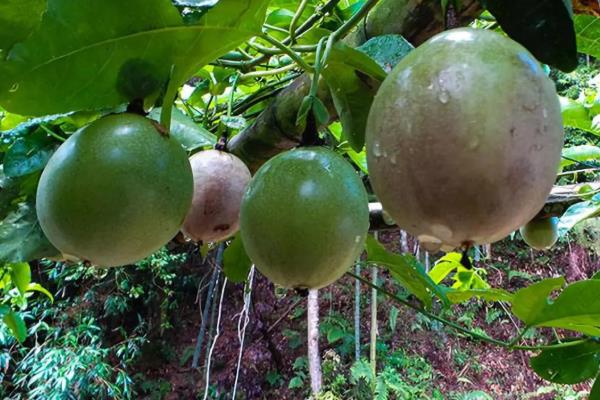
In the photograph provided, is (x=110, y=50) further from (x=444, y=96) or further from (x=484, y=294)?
(x=484, y=294)

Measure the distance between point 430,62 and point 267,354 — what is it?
5.12m

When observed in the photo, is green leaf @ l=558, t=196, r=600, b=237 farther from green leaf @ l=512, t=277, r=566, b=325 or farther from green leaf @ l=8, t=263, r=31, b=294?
green leaf @ l=8, t=263, r=31, b=294

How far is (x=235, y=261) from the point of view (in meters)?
0.87

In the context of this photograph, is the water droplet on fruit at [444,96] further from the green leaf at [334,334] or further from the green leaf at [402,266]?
the green leaf at [334,334]

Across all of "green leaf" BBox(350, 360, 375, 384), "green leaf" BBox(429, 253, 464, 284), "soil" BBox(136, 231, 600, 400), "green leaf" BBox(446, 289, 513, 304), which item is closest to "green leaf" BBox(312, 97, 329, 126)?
"green leaf" BBox(446, 289, 513, 304)

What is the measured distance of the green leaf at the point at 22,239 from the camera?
0.69 m

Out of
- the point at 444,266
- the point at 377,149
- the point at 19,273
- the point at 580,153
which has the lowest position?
the point at 444,266

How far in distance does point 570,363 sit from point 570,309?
305mm

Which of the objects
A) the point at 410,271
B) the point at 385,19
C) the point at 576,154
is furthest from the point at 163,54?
the point at 576,154

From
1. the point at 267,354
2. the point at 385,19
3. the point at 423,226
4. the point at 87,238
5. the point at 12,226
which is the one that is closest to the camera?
the point at 423,226

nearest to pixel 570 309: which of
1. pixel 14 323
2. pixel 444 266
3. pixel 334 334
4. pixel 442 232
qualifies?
pixel 442 232

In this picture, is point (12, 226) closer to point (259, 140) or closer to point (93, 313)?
point (259, 140)

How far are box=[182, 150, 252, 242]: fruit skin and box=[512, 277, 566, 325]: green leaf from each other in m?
0.45

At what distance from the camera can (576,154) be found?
1.32 metres
